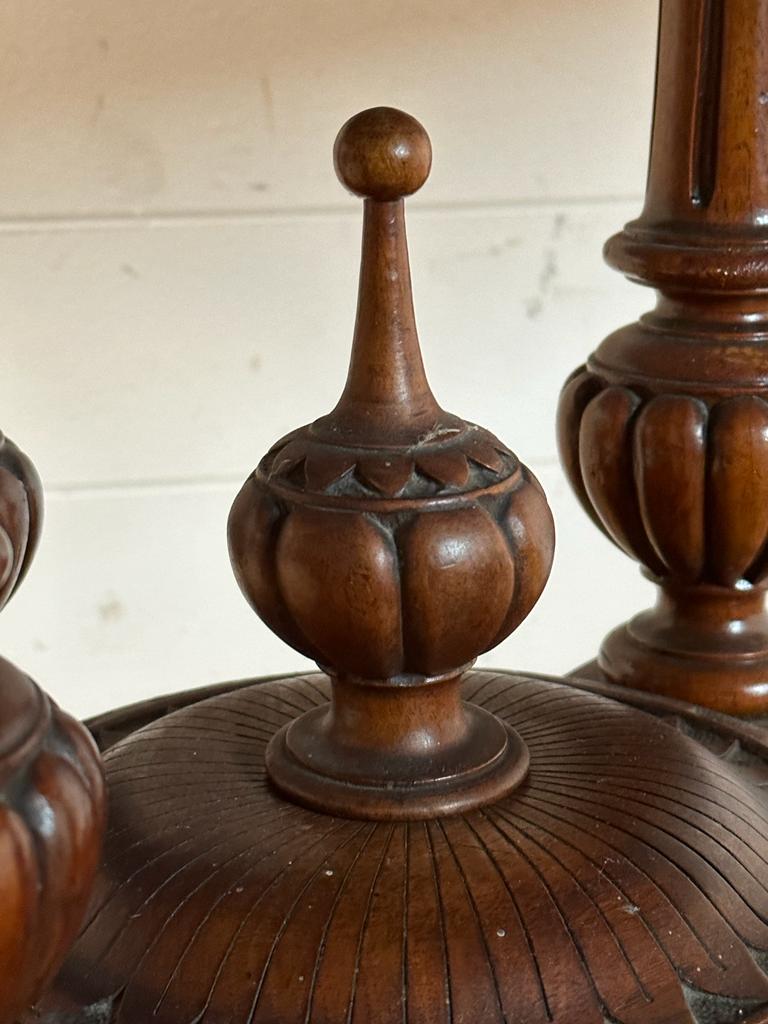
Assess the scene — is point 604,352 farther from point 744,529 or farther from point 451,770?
point 451,770

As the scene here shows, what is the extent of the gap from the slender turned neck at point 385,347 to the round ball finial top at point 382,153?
13 mm

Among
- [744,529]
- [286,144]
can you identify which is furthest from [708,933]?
[286,144]

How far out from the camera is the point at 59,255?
1.12m

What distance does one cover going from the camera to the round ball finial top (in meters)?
0.45

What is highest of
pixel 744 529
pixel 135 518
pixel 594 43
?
pixel 594 43

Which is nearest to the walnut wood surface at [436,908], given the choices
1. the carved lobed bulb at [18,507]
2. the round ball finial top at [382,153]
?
the carved lobed bulb at [18,507]

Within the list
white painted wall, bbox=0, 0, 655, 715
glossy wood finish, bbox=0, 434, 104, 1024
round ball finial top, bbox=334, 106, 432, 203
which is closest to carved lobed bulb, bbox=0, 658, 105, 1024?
glossy wood finish, bbox=0, 434, 104, 1024

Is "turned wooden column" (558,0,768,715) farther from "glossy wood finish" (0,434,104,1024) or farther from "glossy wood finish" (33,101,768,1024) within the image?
"glossy wood finish" (0,434,104,1024)

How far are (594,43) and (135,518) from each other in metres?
0.54

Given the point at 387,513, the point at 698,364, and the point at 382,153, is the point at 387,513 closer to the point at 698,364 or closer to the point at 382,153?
the point at 382,153

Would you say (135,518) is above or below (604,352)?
below

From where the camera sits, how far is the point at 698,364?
2.11ft

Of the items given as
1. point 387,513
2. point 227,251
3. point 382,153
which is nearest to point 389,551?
point 387,513

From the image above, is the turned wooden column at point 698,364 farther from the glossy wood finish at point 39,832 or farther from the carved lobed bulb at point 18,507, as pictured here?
the glossy wood finish at point 39,832
